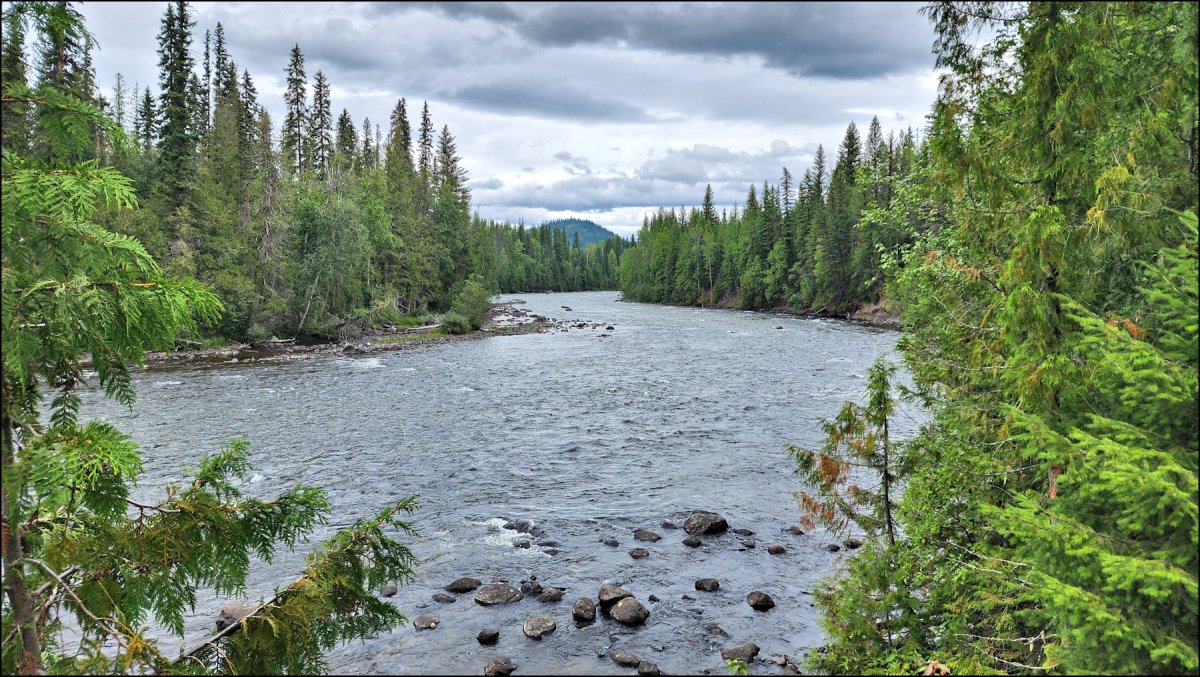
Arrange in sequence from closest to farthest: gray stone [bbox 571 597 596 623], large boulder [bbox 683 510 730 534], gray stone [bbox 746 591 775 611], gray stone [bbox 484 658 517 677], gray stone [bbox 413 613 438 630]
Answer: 1. gray stone [bbox 484 658 517 677]
2. gray stone [bbox 413 613 438 630]
3. gray stone [bbox 571 597 596 623]
4. gray stone [bbox 746 591 775 611]
5. large boulder [bbox 683 510 730 534]

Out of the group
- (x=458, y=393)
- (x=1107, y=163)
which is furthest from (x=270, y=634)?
(x=458, y=393)

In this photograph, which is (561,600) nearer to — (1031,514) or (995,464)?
(995,464)

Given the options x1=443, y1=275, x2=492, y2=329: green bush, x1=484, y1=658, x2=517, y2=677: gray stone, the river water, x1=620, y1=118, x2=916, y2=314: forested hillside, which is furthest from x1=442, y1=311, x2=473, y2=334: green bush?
Answer: x1=484, y1=658, x2=517, y2=677: gray stone

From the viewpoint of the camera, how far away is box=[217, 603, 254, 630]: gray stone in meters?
9.89

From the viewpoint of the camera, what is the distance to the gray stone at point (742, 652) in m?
9.02

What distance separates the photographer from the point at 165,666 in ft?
12.9

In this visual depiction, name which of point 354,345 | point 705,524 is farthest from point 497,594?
point 354,345

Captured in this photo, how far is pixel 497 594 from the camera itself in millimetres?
10914

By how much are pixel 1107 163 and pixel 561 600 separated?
9.73 meters

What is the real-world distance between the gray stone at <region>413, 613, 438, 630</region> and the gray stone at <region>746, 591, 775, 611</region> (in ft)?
17.6

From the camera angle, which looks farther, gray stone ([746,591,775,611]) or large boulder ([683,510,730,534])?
large boulder ([683,510,730,534])

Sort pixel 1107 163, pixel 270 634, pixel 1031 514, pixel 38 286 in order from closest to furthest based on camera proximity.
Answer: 1. pixel 38 286
2. pixel 270 634
3. pixel 1031 514
4. pixel 1107 163

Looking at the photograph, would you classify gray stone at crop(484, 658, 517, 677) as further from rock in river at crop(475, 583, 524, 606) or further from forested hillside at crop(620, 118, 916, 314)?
forested hillside at crop(620, 118, 916, 314)

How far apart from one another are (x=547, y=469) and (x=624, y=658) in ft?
29.7
